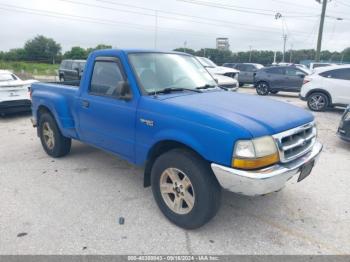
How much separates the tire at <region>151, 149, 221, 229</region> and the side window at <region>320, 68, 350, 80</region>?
929 centimetres

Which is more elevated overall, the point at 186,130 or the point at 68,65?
the point at 68,65

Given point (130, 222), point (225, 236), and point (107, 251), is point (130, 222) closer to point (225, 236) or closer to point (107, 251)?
point (107, 251)

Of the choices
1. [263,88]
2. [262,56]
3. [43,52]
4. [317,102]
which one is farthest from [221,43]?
[317,102]

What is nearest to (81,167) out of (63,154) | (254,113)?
(63,154)

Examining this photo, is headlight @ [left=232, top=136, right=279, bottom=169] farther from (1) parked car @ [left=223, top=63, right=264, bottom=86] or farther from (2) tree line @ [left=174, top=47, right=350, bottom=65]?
(2) tree line @ [left=174, top=47, right=350, bottom=65]

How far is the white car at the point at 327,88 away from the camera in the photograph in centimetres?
1016

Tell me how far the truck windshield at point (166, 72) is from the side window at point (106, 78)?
0.27 meters

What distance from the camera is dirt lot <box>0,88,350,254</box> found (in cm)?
297

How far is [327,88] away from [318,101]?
A: 0.56m

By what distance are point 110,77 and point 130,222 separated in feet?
6.14

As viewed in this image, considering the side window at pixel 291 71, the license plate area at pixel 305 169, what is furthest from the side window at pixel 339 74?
the license plate area at pixel 305 169

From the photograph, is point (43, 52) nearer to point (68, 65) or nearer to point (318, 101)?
point (68, 65)

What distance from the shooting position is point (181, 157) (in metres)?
3.05

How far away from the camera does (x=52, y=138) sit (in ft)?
17.5
